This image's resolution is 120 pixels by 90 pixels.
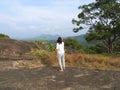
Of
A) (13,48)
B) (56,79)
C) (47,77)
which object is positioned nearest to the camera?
(56,79)

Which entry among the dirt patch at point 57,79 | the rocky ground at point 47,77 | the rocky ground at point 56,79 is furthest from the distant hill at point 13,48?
the dirt patch at point 57,79

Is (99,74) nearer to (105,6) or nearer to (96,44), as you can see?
(105,6)

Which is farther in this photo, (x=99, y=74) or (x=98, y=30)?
(x=98, y=30)

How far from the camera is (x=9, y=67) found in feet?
61.2

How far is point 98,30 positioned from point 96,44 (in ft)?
17.7

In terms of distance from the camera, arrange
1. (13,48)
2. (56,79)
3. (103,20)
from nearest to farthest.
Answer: (56,79), (13,48), (103,20)

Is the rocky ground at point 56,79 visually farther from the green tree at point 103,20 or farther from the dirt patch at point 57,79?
the green tree at point 103,20

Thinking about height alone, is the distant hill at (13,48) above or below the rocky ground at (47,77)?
above

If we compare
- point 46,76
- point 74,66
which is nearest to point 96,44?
point 74,66

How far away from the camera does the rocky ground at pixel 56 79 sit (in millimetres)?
14586

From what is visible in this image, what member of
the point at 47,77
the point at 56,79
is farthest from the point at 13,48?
the point at 56,79

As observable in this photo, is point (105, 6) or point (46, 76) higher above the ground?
point (105, 6)

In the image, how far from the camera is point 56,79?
51.7 ft

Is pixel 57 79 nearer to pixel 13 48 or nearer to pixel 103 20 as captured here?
pixel 13 48
